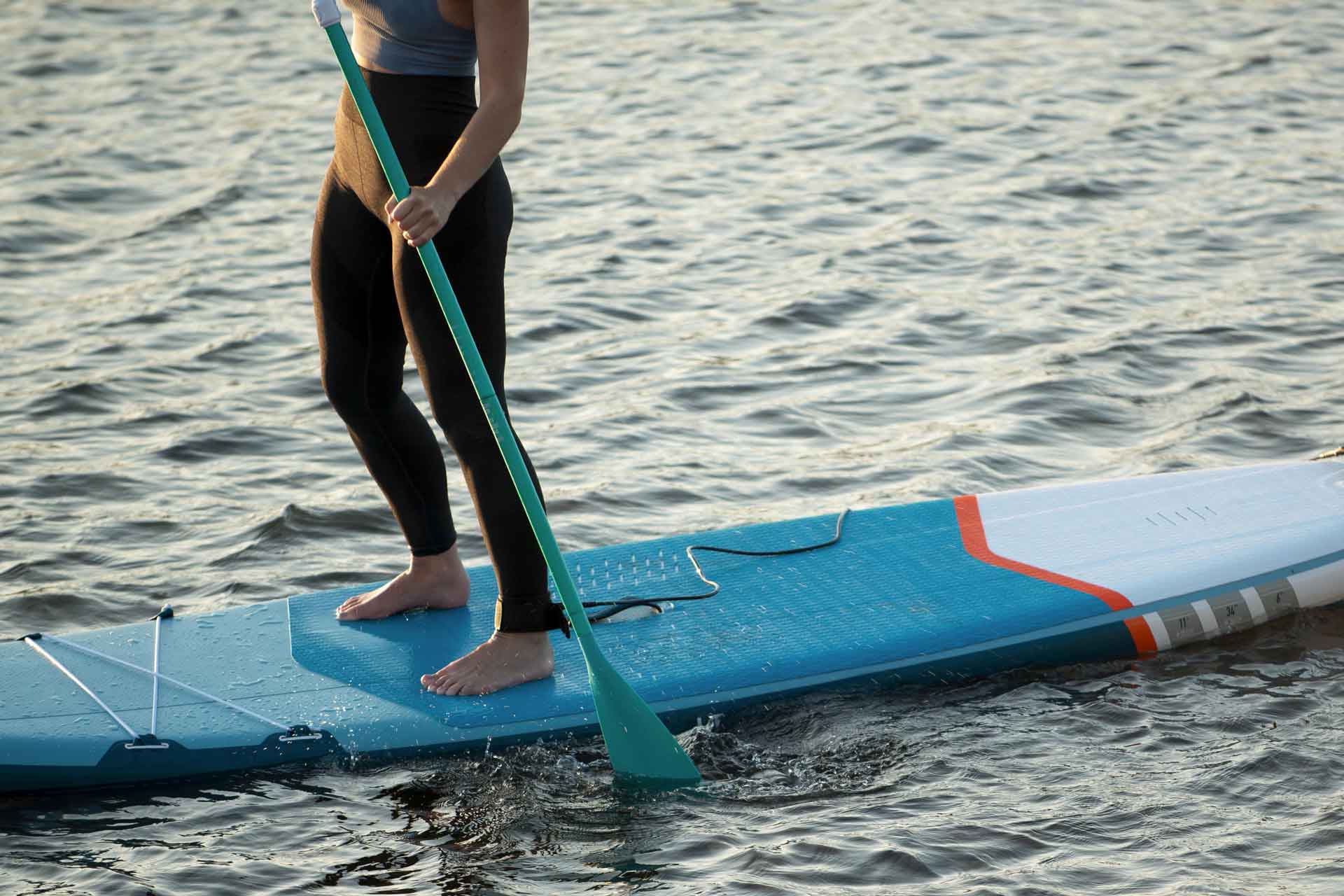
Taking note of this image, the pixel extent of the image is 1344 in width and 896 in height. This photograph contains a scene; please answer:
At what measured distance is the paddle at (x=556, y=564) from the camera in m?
2.96

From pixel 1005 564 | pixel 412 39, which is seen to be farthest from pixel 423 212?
pixel 1005 564

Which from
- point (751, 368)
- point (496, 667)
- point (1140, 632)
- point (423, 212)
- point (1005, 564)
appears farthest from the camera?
point (751, 368)

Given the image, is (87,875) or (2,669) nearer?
(87,875)

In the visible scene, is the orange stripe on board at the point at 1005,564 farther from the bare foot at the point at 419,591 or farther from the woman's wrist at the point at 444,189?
the woman's wrist at the point at 444,189

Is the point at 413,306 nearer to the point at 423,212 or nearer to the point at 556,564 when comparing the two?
the point at 423,212

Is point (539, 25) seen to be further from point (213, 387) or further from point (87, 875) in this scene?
point (87, 875)

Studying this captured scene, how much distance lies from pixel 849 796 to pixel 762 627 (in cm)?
52

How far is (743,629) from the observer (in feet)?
12.1

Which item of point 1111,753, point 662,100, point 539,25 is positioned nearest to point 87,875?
point 1111,753

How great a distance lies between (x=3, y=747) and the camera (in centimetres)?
323

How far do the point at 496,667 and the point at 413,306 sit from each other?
812 mm

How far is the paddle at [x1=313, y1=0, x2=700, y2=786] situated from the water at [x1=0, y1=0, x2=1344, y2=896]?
0.08 m

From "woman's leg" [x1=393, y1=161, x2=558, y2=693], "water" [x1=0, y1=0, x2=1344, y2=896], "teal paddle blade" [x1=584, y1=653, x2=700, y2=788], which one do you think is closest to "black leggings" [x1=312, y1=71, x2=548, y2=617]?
"woman's leg" [x1=393, y1=161, x2=558, y2=693]

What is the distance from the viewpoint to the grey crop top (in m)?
3.01
